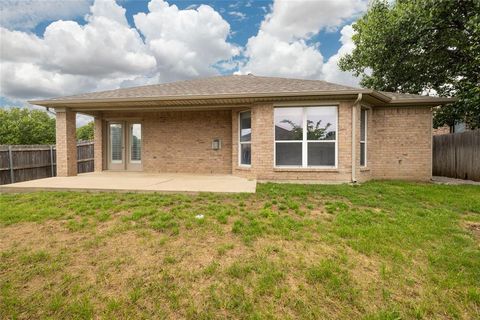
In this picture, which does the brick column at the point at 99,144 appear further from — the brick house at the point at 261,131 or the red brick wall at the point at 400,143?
the red brick wall at the point at 400,143

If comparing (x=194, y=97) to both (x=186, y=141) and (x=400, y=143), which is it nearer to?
(x=186, y=141)

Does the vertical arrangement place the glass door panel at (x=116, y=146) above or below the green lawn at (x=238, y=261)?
above

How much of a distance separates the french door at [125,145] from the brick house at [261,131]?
1.7 inches

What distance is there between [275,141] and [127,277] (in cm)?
640

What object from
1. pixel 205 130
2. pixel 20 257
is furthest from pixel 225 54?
pixel 20 257

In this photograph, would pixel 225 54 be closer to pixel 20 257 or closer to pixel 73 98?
pixel 73 98

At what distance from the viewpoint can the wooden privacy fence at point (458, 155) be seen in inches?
366

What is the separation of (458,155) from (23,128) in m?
48.0

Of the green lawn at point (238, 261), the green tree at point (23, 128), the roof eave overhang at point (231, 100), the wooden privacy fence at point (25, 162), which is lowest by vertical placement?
the green lawn at point (238, 261)

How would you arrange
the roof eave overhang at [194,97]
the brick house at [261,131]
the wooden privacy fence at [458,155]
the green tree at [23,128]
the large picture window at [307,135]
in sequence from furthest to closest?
the green tree at [23,128]
the wooden privacy fence at [458,155]
the large picture window at [307,135]
the brick house at [261,131]
the roof eave overhang at [194,97]

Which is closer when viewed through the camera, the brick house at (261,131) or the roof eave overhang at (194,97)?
the roof eave overhang at (194,97)

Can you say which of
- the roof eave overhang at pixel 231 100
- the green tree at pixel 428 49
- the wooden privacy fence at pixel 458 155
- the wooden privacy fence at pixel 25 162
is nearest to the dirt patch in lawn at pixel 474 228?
the roof eave overhang at pixel 231 100

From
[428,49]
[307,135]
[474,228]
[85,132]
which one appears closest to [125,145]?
[307,135]

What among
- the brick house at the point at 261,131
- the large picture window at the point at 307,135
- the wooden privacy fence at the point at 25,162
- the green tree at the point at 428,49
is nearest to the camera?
the brick house at the point at 261,131
